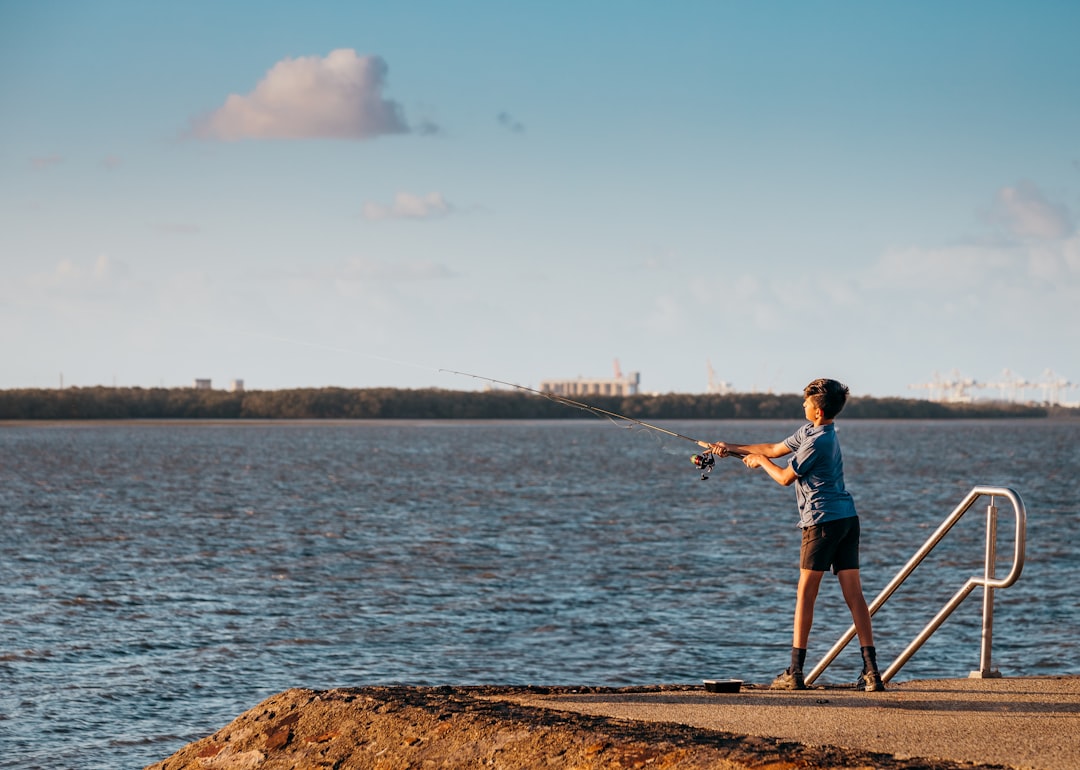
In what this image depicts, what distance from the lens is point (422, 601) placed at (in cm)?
1728

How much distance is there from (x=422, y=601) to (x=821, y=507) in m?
10.6

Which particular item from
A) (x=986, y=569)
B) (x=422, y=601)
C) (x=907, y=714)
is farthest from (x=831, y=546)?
(x=422, y=601)

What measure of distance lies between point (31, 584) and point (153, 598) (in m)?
2.70

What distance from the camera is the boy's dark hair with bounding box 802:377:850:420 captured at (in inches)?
287

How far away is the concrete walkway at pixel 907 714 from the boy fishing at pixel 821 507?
0.40 metres

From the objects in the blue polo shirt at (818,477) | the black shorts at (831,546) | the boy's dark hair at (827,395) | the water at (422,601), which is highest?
the boy's dark hair at (827,395)

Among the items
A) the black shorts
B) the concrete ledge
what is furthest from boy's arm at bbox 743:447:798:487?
the concrete ledge

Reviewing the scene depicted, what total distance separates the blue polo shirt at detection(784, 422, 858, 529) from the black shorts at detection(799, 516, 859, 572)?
4 cm

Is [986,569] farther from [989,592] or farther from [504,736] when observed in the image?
[504,736]

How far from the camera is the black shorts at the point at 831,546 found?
292 inches

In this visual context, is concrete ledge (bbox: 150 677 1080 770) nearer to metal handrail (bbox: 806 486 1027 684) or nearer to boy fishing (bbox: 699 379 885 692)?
metal handrail (bbox: 806 486 1027 684)

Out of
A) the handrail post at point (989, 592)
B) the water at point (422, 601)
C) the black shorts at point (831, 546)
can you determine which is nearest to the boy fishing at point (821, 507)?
the black shorts at point (831, 546)

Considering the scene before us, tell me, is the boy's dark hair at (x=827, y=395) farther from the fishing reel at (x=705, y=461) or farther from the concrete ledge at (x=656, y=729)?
the concrete ledge at (x=656, y=729)

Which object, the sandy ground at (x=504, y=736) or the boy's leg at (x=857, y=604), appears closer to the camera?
the sandy ground at (x=504, y=736)
